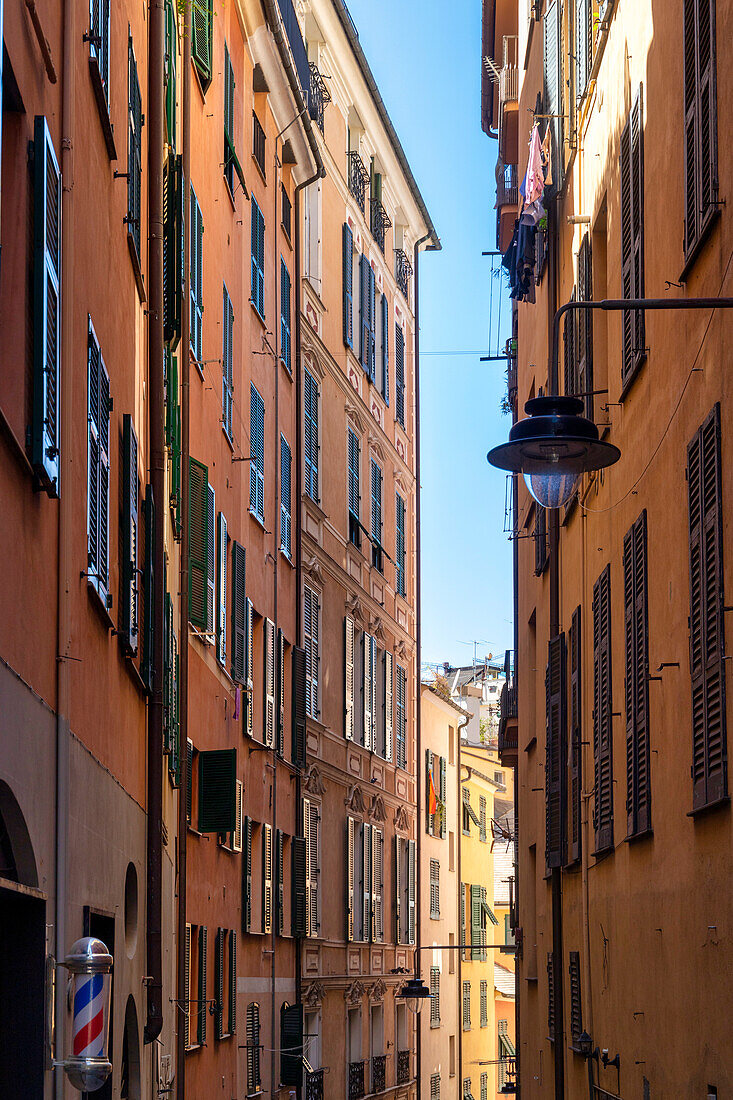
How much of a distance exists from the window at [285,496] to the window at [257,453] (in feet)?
4.22

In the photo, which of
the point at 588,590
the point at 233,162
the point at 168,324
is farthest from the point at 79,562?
the point at 233,162

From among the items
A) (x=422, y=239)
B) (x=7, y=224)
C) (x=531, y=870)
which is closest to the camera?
(x=7, y=224)

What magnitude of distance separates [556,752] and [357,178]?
57.8 ft

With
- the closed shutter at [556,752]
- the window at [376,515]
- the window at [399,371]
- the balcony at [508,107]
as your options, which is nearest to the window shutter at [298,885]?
the closed shutter at [556,752]

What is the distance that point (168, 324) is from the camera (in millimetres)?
12602

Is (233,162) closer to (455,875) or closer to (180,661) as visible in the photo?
(180,661)

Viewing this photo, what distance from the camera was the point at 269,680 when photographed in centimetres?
2184

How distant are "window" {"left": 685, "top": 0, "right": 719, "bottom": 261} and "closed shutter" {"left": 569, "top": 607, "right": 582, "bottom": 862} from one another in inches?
241

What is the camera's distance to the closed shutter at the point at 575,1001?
14.1 meters

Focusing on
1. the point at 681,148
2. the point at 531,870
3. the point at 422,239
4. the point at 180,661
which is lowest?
the point at 531,870

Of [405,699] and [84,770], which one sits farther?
[405,699]

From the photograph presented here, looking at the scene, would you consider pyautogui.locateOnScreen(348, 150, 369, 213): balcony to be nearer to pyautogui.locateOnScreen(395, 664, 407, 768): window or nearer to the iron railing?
the iron railing

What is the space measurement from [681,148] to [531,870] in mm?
13425

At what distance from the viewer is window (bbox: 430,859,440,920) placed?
37.6 m
